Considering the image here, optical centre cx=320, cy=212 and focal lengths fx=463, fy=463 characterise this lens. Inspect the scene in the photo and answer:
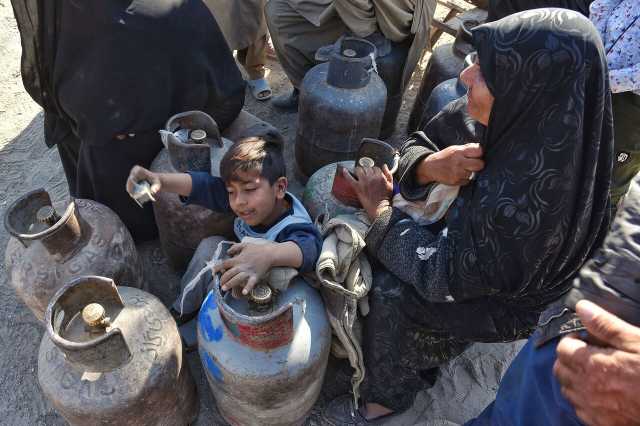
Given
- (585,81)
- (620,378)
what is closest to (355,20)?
(585,81)

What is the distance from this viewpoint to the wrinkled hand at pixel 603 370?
100 centimetres

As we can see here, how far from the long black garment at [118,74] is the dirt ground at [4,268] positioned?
34.3 inches

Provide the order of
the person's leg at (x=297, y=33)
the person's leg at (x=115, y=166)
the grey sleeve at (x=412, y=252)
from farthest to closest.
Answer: the person's leg at (x=297, y=33)
the person's leg at (x=115, y=166)
the grey sleeve at (x=412, y=252)

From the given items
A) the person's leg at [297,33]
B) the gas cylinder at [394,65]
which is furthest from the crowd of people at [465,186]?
the person's leg at [297,33]

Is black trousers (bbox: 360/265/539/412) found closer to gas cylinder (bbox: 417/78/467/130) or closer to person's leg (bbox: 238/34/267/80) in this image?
gas cylinder (bbox: 417/78/467/130)

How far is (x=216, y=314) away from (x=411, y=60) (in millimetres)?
2891

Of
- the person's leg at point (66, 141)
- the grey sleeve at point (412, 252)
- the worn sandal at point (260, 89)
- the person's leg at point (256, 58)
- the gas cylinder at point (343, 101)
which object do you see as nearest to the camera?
the grey sleeve at point (412, 252)

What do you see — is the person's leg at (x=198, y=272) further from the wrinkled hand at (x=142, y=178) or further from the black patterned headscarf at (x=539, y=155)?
the black patterned headscarf at (x=539, y=155)

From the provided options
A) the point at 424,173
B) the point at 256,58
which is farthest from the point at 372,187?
the point at 256,58

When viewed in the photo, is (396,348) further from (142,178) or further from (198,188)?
(142,178)

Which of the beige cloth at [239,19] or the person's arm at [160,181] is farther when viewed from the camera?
the beige cloth at [239,19]

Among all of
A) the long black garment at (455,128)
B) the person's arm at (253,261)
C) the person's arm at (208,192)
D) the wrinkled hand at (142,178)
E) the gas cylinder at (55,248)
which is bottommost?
the gas cylinder at (55,248)

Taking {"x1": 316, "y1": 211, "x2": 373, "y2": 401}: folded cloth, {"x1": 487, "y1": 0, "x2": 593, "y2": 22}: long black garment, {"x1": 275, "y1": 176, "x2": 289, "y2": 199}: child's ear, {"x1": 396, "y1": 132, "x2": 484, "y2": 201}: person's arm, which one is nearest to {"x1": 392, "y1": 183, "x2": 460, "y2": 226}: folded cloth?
{"x1": 396, "y1": 132, "x2": 484, "y2": 201}: person's arm

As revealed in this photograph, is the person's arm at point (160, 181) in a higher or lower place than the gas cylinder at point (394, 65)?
higher
